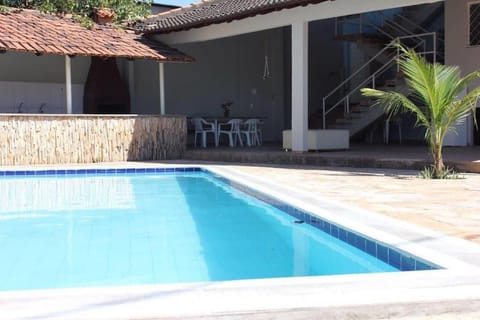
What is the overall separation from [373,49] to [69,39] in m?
8.95

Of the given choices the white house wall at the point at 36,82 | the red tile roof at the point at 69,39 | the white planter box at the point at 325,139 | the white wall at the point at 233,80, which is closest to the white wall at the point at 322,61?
the white wall at the point at 233,80

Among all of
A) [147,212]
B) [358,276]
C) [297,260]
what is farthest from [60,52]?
[358,276]

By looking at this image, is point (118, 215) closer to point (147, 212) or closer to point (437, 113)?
point (147, 212)

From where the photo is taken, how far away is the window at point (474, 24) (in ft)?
43.8

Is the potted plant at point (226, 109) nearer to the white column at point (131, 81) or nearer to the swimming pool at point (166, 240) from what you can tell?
the white column at point (131, 81)

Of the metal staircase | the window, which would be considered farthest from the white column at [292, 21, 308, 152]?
the window

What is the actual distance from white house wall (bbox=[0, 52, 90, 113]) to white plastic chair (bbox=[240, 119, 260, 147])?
4897mm

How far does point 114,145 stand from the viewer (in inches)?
529

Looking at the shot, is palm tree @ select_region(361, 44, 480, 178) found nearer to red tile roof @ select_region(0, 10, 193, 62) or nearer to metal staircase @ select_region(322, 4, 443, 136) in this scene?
metal staircase @ select_region(322, 4, 443, 136)

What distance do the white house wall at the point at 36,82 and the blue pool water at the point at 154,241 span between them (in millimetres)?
6558

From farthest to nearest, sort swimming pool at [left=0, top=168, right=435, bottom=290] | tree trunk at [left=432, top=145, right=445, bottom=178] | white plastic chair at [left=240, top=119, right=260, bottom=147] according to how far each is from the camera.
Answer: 1. white plastic chair at [left=240, top=119, right=260, bottom=147]
2. tree trunk at [left=432, top=145, right=445, bottom=178]
3. swimming pool at [left=0, top=168, right=435, bottom=290]

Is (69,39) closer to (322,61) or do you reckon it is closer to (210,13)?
(210,13)

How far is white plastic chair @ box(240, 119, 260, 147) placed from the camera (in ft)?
51.8

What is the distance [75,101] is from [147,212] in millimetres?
9761
